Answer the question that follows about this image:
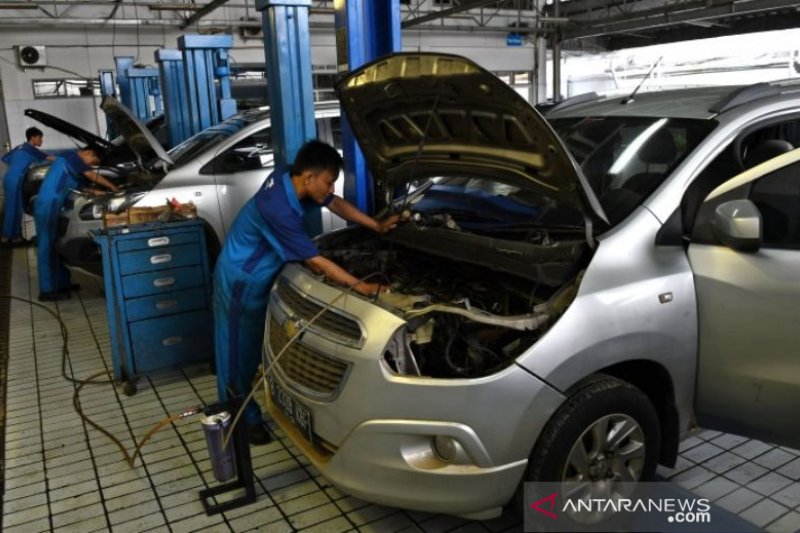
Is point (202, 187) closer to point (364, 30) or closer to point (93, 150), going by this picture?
point (93, 150)

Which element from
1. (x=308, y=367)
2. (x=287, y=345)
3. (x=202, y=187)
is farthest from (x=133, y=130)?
(x=308, y=367)

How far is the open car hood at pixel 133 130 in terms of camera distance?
530 centimetres

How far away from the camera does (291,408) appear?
2832 millimetres

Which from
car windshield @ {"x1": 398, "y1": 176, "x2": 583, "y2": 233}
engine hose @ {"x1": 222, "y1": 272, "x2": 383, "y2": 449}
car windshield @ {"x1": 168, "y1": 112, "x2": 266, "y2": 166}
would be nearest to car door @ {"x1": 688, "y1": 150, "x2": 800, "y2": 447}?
car windshield @ {"x1": 398, "y1": 176, "x2": 583, "y2": 233}

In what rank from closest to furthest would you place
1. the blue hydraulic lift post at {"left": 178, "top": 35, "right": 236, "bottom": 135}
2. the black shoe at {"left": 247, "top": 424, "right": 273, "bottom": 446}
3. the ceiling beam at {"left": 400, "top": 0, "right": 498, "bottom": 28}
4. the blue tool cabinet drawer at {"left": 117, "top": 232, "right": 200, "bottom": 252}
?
the black shoe at {"left": 247, "top": 424, "right": 273, "bottom": 446}, the blue tool cabinet drawer at {"left": 117, "top": 232, "right": 200, "bottom": 252}, the blue hydraulic lift post at {"left": 178, "top": 35, "right": 236, "bottom": 135}, the ceiling beam at {"left": 400, "top": 0, "right": 498, "bottom": 28}

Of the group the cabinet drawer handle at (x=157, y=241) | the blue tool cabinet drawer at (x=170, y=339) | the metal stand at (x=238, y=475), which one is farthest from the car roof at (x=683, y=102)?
the blue tool cabinet drawer at (x=170, y=339)

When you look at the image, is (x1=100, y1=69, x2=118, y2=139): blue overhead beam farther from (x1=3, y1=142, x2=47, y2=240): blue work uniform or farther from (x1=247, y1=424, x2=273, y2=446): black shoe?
(x1=247, y1=424, x2=273, y2=446): black shoe

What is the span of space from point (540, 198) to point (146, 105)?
36.4ft

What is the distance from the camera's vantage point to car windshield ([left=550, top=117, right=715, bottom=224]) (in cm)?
286

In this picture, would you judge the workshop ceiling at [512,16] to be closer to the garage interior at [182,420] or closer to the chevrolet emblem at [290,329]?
the garage interior at [182,420]

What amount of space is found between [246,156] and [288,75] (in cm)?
220

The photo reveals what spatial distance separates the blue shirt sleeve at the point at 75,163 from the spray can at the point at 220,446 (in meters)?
4.81

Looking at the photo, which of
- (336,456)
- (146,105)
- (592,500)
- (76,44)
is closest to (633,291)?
(592,500)

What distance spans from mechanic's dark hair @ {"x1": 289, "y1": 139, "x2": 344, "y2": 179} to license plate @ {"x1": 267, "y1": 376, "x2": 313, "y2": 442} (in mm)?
1037
